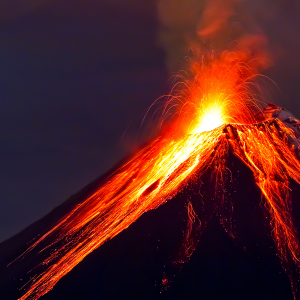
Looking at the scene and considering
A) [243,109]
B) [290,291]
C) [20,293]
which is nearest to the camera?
[290,291]

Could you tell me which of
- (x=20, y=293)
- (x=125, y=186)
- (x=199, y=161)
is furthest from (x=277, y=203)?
(x=20, y=293)

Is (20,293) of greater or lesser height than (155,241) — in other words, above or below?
above

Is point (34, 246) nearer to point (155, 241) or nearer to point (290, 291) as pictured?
point (155, 241)

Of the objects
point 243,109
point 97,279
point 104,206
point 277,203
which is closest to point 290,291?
point 277,203

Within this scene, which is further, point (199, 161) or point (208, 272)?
point (199, 161)

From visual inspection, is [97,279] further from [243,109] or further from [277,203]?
[243,109]

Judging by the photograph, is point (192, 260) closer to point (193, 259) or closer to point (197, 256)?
point (193, 259)

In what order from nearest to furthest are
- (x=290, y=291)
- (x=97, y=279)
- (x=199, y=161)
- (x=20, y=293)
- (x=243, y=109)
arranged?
(x=290, y=291) < (x=97, y=279) < (x=20, y=293) < (x=199, y=161) < (x=243, y=109)

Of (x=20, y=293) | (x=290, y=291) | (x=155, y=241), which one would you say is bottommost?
(x=290, y=291)

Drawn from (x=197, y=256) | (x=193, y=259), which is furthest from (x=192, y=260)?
(x=197, y=256)
